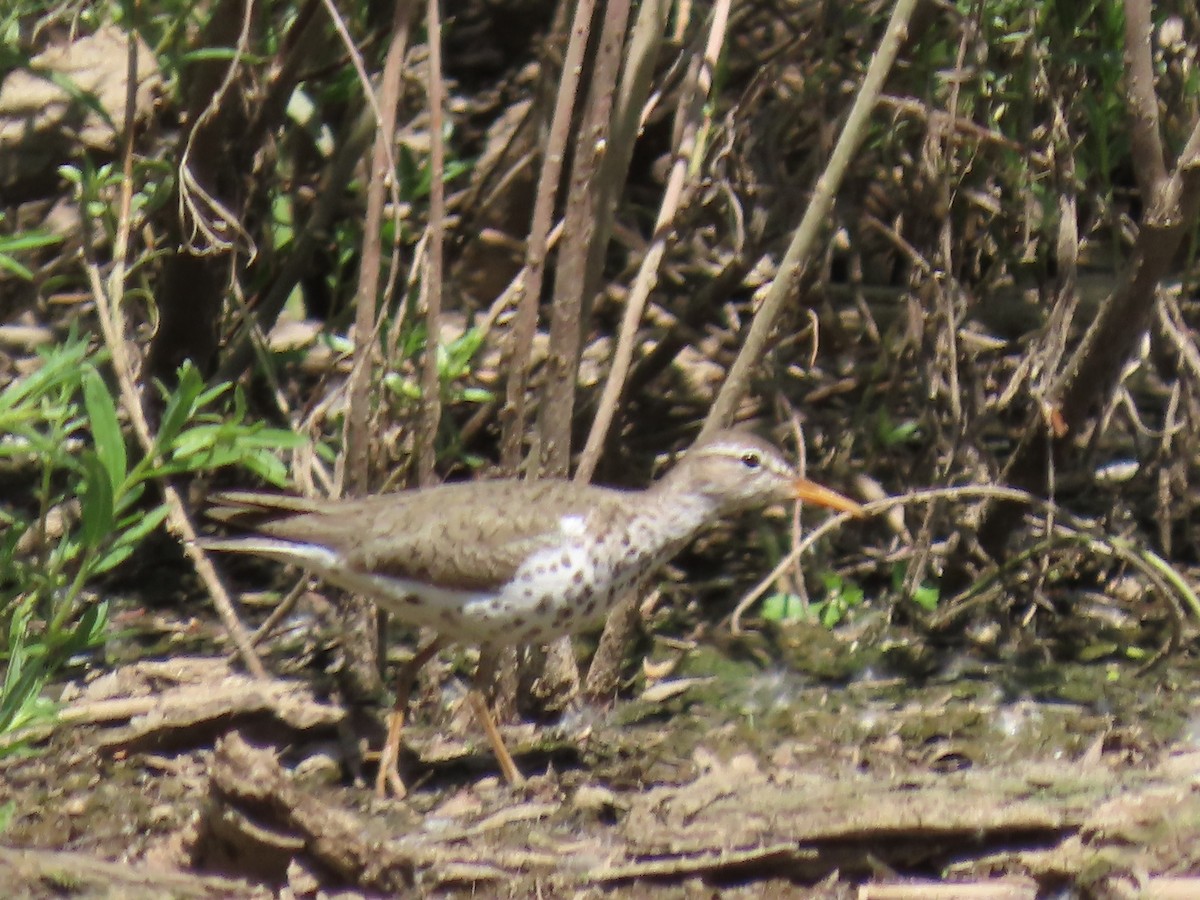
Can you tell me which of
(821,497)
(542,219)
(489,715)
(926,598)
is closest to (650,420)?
(821,497)

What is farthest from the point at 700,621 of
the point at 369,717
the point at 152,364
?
the point at 152,364

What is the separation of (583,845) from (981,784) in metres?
1.25

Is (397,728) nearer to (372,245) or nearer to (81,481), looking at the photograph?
(81,481)

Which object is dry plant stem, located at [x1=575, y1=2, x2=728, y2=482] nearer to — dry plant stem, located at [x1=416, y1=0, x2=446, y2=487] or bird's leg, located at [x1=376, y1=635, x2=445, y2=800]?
dry plant stem, located at [x1=416, y1=0, x2=446, y2=487]

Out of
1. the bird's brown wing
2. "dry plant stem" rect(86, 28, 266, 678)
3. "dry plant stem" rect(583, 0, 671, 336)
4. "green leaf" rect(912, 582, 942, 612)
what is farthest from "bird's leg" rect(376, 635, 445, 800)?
"green leaf" rect(912, 582, 942, 612)

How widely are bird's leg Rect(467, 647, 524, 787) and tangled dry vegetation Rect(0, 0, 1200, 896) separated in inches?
4.1

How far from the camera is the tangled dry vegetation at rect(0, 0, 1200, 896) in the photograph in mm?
4734

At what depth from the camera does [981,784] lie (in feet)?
16.3

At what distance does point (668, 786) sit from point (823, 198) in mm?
2028

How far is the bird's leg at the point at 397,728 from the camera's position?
5328 millimetres

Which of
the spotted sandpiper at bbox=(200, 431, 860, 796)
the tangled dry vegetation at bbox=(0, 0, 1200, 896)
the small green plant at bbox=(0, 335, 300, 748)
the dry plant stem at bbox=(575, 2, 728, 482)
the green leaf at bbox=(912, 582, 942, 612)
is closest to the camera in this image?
the small green plant at bbox=(0, 335, 300, 748)

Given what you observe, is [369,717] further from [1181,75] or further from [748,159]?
[1181,75]

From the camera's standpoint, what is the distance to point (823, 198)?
A: 5402mm

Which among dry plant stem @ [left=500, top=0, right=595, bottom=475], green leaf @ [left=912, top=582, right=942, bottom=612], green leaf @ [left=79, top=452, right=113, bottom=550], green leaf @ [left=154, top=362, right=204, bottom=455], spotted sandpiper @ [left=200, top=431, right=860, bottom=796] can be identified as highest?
dry plant stem @ [left=500, top=0, right=595, bottom=475]
